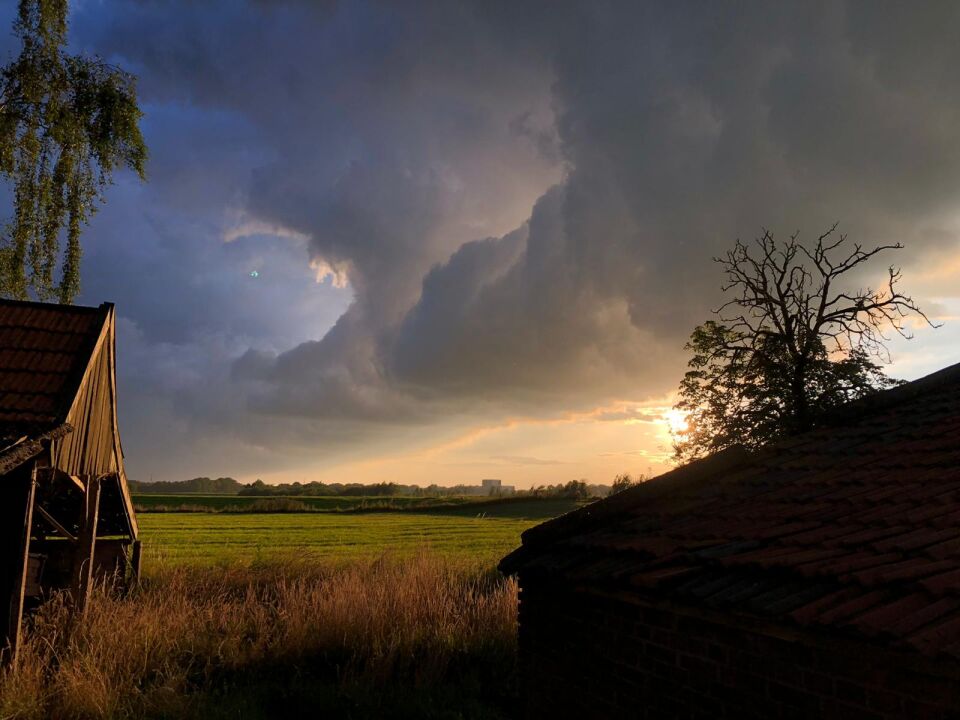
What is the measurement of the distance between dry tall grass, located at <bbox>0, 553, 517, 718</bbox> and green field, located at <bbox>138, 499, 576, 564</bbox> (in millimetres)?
10737

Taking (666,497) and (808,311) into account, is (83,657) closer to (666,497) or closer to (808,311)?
(666,497)

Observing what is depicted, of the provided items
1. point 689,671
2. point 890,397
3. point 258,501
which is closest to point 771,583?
point 689,671

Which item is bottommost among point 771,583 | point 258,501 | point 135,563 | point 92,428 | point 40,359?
point 258,501

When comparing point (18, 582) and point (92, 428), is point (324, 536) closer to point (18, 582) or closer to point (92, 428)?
point (92, 428)

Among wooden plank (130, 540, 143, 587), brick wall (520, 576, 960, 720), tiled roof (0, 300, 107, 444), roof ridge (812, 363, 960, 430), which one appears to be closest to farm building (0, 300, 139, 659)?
tiled roof (0, 300, 107, 444)

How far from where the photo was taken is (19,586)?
28.1 feet

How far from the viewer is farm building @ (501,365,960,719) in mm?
3213

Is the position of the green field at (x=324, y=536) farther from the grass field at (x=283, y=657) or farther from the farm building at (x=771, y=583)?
the farm building at (x=771, y=583)

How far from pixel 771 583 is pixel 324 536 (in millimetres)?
42214

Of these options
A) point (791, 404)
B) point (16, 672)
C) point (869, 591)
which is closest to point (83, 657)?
point (16, 672)

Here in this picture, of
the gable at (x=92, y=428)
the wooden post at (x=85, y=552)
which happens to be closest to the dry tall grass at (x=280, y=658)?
the wooden post at (x=85, y=552)

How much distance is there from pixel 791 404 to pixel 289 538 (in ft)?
102

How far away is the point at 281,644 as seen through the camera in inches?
443

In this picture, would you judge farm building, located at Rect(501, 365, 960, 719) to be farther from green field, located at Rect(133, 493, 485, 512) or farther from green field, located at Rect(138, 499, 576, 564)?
green field, located at Rect(133, 493, 485, 512)
